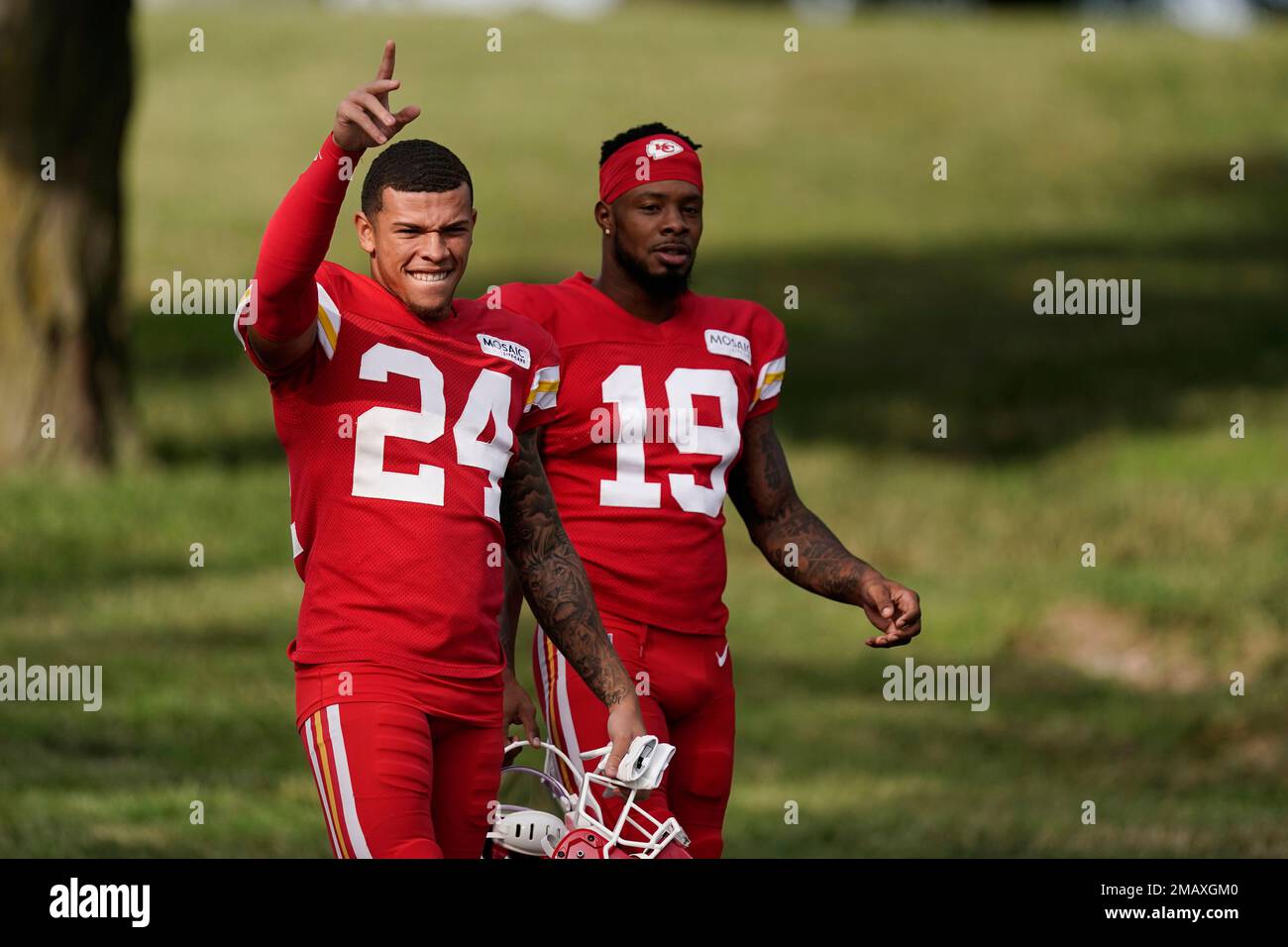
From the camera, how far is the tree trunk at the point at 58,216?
641 inches

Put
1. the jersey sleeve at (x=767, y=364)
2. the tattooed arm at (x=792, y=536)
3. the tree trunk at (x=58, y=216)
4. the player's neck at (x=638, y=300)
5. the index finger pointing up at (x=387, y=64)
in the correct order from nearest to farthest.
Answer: the index finger pointing up at (x=387, y=64)
the tattooed arm at (x=792, y=536)
the player's neck at (x=638, y=300)
the jersey sleeve at (x=767, y=364)
the tree trunk at (x=58, y=216)

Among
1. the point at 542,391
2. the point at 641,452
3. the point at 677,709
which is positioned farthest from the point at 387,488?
the point at 677,709

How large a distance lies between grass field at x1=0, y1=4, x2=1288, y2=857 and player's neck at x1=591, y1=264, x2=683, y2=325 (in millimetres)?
3482

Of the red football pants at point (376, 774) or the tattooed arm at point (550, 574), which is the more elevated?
the tattooed arm at point (550, 574)

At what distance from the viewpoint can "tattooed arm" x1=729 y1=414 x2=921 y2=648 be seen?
643cm

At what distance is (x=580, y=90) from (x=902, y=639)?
93.7 feet

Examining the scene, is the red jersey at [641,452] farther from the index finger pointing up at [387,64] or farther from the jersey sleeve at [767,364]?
the index finger pointing up at [387,64]

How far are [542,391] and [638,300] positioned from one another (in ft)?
3.09

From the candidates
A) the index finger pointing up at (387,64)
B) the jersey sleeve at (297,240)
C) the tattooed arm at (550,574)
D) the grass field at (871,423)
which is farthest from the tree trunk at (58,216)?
the jersey sleeve at (297,240)

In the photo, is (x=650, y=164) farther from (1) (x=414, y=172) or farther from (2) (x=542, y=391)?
(1) (x=414, y=172)

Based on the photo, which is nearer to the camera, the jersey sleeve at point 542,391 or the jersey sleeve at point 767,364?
the jersey sleeve at point 542,391

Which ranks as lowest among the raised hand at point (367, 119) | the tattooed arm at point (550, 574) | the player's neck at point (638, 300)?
the tattooed arm at point (550, 574)

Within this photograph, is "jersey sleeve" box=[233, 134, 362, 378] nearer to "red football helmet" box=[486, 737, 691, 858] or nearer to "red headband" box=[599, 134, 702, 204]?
"red football helmet" box=[486, 737, 691, 858]
